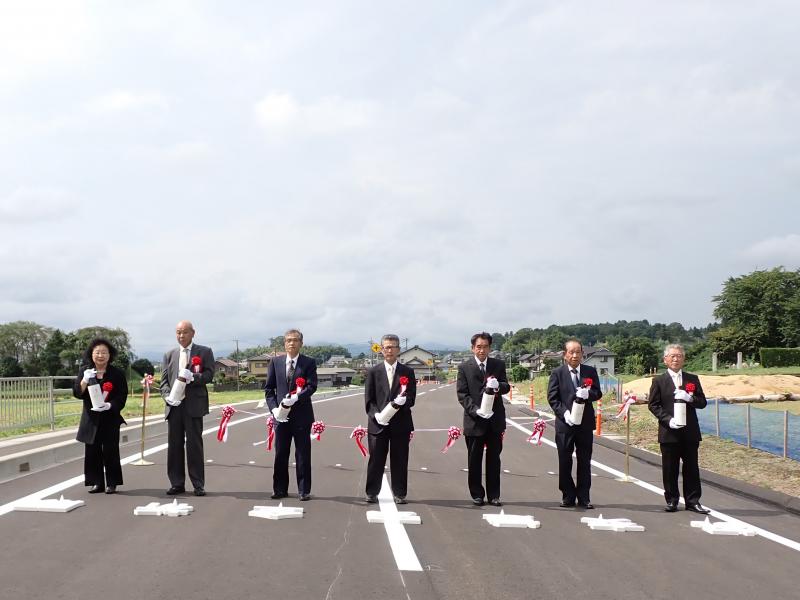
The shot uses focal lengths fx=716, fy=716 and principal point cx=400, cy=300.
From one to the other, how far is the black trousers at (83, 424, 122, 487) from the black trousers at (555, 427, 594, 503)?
5335 millimetres

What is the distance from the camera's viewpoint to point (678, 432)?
8.29 metres

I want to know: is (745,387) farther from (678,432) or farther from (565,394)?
(565,394)

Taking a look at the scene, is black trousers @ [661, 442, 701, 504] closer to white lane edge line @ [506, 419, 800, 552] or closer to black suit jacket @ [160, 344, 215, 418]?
white lane edge line @ [506, 419, 800, 552]

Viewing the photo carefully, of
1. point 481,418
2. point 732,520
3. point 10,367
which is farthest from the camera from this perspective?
point 10,367

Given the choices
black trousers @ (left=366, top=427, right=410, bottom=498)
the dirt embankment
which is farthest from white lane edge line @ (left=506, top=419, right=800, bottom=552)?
the dirt embankment

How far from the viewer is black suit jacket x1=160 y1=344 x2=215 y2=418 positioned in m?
8.74

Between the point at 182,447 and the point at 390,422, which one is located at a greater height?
the point at 390,422

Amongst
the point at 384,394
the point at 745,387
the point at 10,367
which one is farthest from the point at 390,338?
the point at 10,367

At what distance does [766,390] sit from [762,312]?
2180 inches

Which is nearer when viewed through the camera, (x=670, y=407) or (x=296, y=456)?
(x=670, y=407)

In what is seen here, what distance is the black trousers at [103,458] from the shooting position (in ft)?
28.4

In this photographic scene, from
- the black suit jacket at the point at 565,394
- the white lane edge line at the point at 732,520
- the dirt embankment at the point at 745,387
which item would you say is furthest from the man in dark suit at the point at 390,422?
the dirt embankment at the point at 745,387

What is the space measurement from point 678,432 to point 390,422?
132 inches

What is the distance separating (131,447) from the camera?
14273 mm
